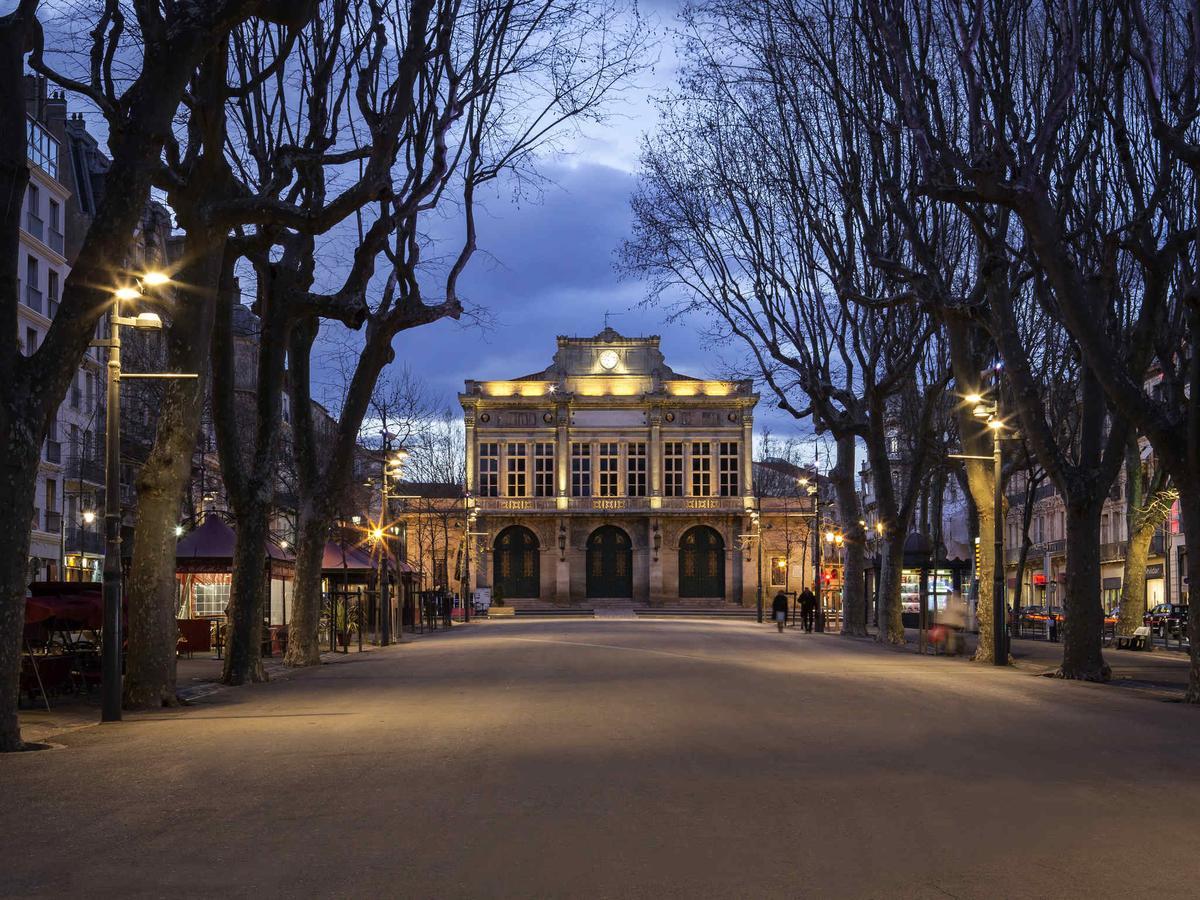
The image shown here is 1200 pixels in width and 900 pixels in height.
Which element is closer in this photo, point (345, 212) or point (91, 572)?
point (345, 212)

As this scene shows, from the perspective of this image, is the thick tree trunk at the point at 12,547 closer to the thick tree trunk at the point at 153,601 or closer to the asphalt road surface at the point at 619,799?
the asphalt road surface at the point at 619,799

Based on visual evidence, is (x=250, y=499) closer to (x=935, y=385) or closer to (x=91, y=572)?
(x=935, y=385)

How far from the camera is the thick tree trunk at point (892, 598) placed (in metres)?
37.8

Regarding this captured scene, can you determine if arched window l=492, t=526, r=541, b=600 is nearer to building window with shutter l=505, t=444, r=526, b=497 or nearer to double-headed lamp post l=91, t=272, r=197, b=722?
building window with shutter l=505, t=444, r=526, b=497

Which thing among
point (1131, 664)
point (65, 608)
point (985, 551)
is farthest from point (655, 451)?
point (65, 608)

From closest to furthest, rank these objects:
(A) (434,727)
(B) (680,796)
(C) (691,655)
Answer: (B) (680,796)
(A) (434,727)
(C) (691,655)

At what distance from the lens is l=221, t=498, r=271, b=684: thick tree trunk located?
73.8ft

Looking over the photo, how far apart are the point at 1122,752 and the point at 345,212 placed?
450 inches

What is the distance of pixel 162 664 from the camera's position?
1816 centimetres

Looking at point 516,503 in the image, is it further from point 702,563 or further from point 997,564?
point 997,564

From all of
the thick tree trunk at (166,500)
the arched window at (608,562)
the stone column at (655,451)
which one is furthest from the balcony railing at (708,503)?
the thick tree trunk at (166,500)

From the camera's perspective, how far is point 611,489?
287ft

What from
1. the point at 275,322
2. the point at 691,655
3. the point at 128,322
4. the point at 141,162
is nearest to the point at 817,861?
the point at 141,162

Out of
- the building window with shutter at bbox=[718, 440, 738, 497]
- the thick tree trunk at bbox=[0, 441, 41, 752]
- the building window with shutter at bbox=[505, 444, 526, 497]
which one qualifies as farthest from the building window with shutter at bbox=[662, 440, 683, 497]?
the thick tree trunk at bbox=[0, 441, 41, 752]
